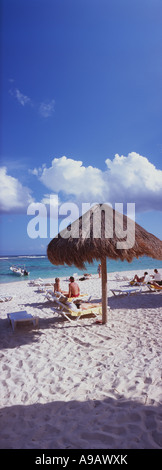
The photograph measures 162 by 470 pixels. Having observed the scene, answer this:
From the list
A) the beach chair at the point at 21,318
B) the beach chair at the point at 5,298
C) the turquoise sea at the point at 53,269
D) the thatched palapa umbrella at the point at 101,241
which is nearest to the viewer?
the thatched palapa umbrella at the point at 101,241

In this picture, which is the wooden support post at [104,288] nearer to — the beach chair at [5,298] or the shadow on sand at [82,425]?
the shadow on sand at [82,425]

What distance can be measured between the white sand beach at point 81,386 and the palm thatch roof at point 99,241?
5.44ft

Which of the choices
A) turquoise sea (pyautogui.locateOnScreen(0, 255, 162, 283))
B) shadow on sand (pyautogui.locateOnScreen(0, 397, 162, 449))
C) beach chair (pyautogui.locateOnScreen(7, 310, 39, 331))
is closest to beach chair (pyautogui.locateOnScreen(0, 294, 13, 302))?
beach chair (pyautogui.locateOnScreen(7, 310, 39, 331))

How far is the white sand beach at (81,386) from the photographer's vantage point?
2.42m

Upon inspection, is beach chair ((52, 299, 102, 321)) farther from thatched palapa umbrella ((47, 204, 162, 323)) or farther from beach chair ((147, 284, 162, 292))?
beach chair ((147, 284, 162, 292))

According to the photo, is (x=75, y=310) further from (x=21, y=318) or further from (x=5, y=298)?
(x=5, y=298)

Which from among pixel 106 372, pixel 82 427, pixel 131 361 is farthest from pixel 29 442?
pixel 131 361

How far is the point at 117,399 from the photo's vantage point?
2979mm

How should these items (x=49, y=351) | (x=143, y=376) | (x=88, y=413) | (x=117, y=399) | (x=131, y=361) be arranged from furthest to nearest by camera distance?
1. (x=49, y=351)
2. (x=131, y=361)
3. (x=143, y=376)
4. (x=117, y=399)
5. (x=88, y=413)

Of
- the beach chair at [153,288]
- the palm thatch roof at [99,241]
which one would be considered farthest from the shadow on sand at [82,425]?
the beach chair at [153,288]

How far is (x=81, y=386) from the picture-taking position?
130 inches

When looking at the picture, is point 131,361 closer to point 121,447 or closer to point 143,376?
point 143,376

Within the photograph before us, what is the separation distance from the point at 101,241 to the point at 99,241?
0.14 feet
